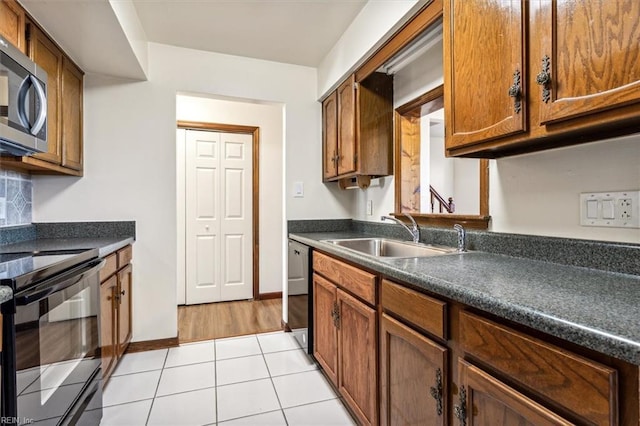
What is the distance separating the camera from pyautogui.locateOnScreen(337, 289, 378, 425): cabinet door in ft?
4.50

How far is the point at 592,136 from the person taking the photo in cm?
104

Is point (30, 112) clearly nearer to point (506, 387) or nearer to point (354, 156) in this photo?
→ point (354, 156)

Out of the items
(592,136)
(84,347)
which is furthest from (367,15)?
(84,347)

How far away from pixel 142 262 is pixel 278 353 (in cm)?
123

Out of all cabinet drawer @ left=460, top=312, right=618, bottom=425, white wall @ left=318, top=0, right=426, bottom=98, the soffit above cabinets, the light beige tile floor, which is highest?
white wall @ left=318, top=0, right=426, bottom=98

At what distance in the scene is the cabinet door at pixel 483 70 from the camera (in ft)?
3.30

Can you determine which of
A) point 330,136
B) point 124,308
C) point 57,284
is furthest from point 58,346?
point 330,136

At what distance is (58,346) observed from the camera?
1.18 meters

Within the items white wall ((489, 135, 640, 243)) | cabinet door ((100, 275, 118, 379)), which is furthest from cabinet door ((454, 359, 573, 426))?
cabinet door ((100, 275, 118, 379))

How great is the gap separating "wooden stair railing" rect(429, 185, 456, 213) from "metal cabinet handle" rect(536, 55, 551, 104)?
1.14m

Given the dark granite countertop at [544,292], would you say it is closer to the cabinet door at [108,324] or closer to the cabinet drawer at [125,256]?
the cabinet door at [108,324]

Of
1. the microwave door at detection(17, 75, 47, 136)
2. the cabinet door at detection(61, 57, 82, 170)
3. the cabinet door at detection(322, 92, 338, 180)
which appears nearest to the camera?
the microwave door at detection(17, 75, 47, 136)

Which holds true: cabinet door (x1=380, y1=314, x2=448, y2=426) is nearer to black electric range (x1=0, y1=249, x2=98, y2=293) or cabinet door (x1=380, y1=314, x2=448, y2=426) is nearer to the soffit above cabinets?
black electric range (x1=0, y1=249, x2=98, y2=293)

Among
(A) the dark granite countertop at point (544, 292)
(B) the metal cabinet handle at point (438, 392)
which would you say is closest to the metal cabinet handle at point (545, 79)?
(A) the dark granite countertop at point (544, 292)
